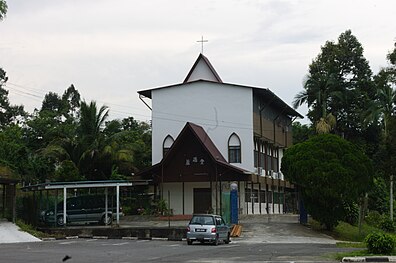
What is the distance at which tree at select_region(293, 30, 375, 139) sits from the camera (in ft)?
201

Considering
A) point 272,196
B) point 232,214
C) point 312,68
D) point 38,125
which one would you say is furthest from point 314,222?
point 38,125

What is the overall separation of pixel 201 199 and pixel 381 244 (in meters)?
27.5

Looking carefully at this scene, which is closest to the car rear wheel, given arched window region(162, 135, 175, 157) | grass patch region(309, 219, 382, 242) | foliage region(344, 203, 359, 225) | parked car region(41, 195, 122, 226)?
parked car region(41, 195, 122, 226)

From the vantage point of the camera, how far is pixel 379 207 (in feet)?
203

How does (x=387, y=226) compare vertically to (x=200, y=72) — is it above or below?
below

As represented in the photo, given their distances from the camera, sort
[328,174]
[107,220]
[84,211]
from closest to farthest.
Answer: [328,174]
[107,220]
[84,211]

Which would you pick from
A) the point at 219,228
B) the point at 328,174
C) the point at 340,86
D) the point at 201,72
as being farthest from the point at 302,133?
the point at 219,228

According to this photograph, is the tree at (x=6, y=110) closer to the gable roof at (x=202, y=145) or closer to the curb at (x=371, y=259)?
the gable roof at (x=202, y=145)

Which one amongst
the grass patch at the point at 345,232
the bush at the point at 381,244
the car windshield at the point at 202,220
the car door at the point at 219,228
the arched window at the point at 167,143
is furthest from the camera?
the arched window at the point at 167,143

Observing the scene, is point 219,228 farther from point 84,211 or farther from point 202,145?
point 202,145

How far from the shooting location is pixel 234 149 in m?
50.3

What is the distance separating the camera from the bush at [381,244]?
72.8ft

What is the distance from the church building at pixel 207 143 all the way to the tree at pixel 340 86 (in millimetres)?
8317

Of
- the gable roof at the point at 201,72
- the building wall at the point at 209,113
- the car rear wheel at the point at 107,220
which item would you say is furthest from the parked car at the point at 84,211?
the gable roof at the point at 201,72
